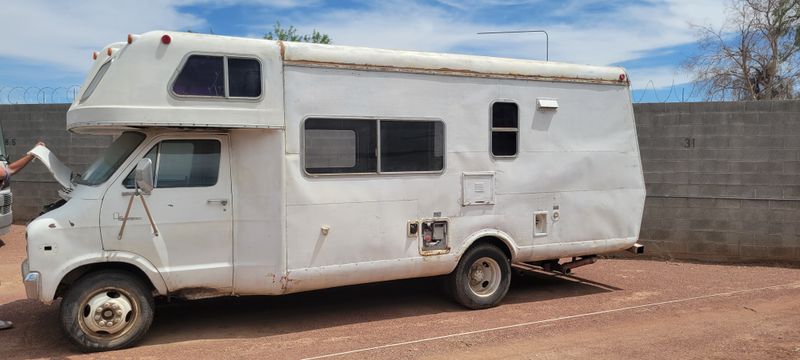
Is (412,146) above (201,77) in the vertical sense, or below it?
below

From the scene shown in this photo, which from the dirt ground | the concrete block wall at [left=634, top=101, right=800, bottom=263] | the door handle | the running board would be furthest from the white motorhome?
the concrete block wall at [left=634, top=101, right=800, bottom=263]

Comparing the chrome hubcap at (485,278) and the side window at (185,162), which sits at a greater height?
the side window at (185,162)

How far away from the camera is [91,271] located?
18.9 feet

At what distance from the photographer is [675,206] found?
33.9ft

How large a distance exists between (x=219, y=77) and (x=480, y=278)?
12.0ft

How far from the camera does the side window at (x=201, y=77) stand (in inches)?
228

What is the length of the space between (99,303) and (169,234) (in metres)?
0.83

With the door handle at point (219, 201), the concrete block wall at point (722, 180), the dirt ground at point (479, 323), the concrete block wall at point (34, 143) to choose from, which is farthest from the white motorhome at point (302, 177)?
the concrete block wall at point (34, 143)

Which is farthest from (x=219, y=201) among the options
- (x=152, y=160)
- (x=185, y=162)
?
(x=152, y=160)

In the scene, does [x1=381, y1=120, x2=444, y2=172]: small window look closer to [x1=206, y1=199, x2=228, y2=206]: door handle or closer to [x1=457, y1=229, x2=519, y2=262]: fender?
[x1=457, y1=229, x2=519, y2=262]: fender

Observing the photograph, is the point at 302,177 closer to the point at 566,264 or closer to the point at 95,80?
the point at 95,80

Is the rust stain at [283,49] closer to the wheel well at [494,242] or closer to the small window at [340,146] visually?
the small window at [340,146]

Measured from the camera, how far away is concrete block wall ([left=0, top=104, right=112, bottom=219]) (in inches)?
506

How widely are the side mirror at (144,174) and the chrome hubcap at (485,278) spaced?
145 inches
